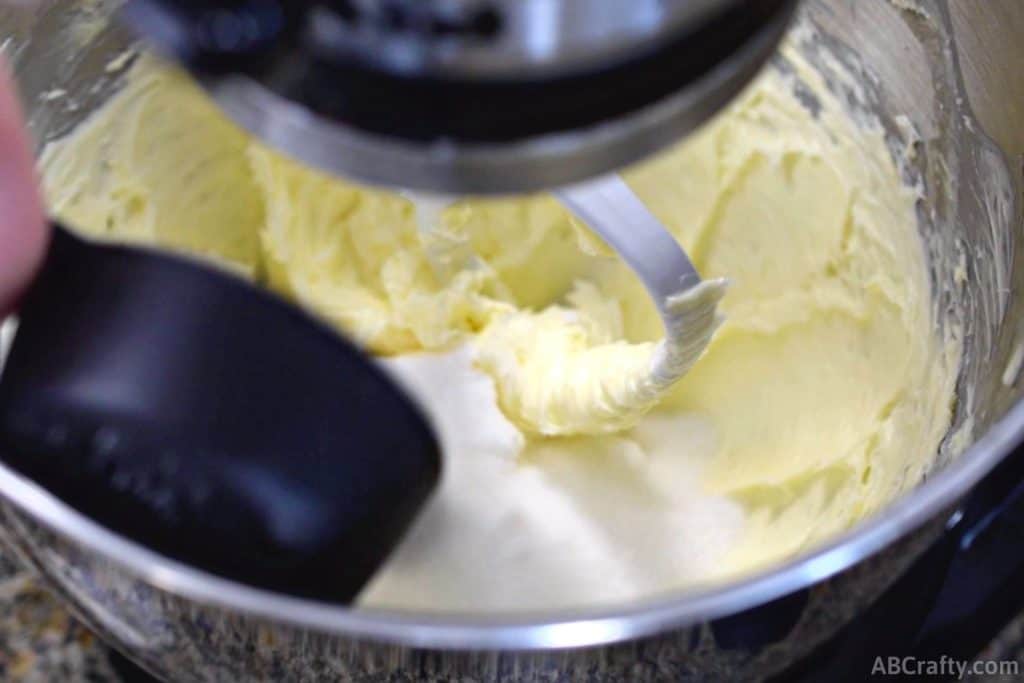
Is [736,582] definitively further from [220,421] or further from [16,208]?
[16,208]

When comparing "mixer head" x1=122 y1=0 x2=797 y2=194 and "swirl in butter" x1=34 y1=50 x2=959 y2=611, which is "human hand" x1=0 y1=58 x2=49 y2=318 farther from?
"swirl in butter" x1=34 y1=50 x2=959 y2=611

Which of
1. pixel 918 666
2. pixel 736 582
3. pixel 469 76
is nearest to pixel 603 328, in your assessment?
pixel 918 666

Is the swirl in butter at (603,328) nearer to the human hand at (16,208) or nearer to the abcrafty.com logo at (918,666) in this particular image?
the abcrafty.com logo at (918,666)

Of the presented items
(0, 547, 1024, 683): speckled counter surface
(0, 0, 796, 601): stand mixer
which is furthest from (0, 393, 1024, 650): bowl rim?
(0, 547, 1024, 683): speckled counter surface

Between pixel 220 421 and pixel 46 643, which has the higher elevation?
pixel 220 421

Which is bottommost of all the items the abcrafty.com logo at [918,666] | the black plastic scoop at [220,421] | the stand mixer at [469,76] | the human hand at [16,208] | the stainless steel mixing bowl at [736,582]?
the abcrafty.com logo at [918,666]

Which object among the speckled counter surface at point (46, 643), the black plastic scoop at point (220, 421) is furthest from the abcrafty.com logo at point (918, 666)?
the black plastic scoop at point (220, 421)

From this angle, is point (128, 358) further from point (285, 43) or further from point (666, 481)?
point (666, 481)
